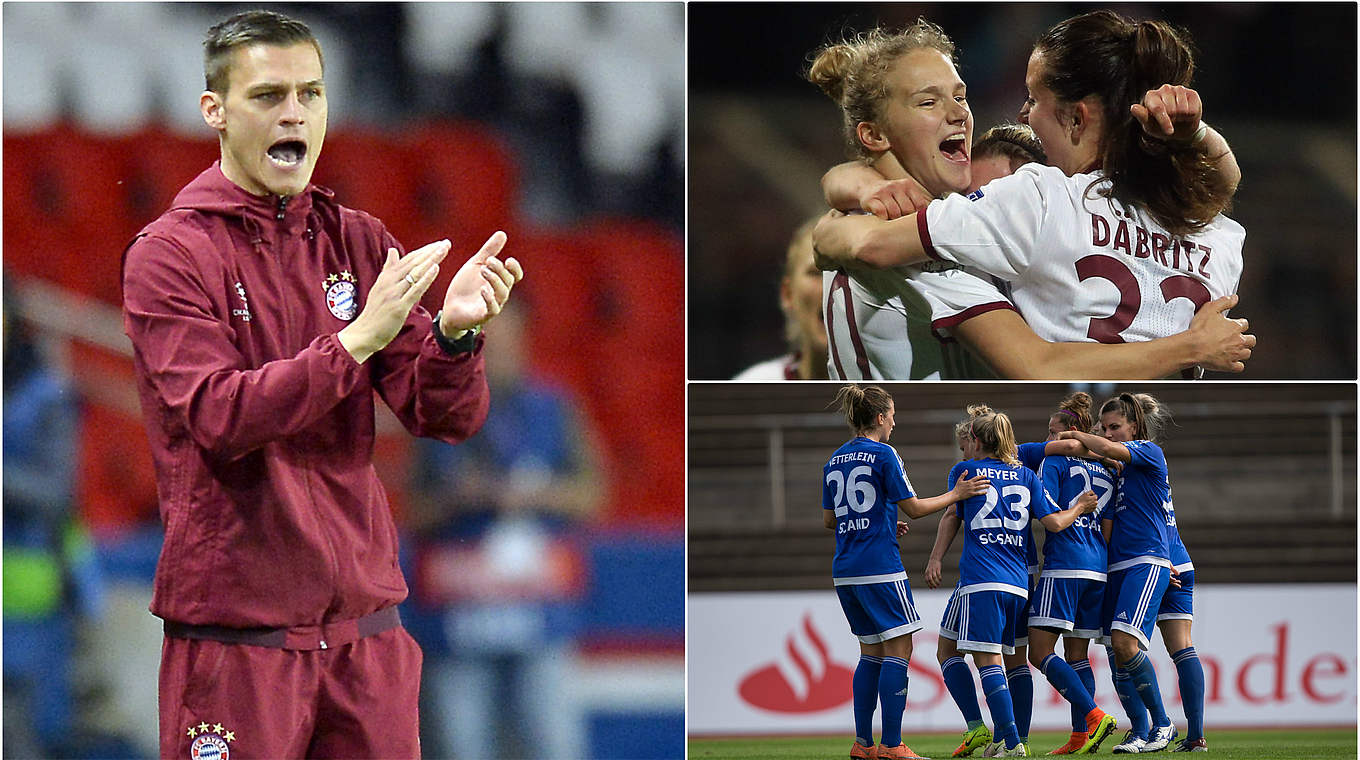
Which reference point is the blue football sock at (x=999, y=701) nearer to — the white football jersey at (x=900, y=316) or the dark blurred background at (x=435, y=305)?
the white football jersey at (x=900, y=316)

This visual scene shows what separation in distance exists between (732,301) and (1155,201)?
39.0 inches

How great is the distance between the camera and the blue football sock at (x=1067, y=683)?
2.92 meters

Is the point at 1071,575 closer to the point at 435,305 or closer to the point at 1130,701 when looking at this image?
the point at 1130,701

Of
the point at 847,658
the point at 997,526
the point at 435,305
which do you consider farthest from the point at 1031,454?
the point at 435,305

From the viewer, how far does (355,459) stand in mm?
2062

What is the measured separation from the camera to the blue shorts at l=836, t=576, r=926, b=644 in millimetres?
2955

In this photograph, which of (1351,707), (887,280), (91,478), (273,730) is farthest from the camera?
(1351,707)

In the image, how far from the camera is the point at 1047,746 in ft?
9.66

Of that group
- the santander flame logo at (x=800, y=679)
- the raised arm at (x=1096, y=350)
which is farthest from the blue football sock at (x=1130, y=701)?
the santander flame logo at (x=800, y=679)

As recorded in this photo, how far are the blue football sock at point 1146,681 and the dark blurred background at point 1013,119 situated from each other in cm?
71

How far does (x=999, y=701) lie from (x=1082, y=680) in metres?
0.21

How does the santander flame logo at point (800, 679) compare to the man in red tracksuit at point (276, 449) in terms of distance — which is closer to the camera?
the man in red tracksuit at point (276, 449)

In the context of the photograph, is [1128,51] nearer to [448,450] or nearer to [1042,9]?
[1042,9]

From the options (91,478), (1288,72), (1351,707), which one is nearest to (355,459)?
(91,478)
